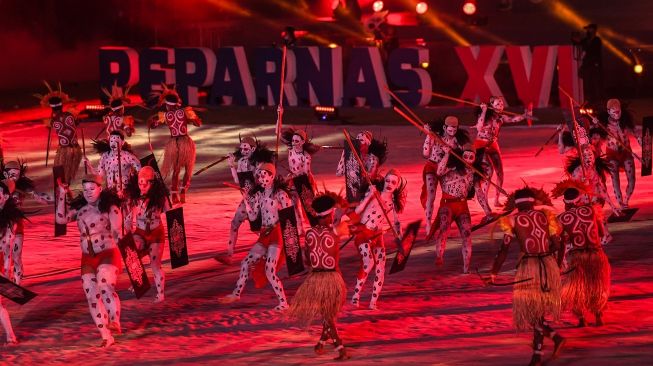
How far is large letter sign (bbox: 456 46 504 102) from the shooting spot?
3444 cm

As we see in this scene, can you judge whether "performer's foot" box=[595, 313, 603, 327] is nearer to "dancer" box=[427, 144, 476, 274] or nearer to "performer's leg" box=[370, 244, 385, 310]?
"performer's leg" box=[370, 244, 385, 310]

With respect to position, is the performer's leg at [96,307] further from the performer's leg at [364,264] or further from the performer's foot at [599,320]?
the performer's foot at [599,320]

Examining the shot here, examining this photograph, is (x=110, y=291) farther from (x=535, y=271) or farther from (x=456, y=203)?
(x=456, y=203)

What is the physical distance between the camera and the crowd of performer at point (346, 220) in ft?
42.6

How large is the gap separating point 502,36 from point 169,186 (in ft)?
59.6

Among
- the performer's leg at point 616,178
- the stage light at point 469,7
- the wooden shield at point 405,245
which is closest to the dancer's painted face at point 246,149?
the wooden shield at point 405,245

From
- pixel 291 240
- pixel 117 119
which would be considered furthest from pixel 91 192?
pixel 117 119

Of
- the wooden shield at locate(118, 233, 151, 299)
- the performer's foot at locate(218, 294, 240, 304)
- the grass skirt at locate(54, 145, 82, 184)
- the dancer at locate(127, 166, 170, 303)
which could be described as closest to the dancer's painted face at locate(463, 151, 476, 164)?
the performer's foot at locate(218, 294, 240, 304)

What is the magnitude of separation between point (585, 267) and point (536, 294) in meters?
1.27

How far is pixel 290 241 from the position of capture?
49.0ft

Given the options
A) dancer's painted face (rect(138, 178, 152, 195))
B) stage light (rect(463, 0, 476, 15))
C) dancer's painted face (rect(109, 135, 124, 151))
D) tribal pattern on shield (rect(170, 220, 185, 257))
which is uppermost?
stage light (rect(463, 0, 476, 15))

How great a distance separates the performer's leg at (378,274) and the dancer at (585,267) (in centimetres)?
224

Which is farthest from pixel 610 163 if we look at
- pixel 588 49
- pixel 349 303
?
pixel 588 49

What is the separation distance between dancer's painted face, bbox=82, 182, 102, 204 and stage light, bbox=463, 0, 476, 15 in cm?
2604
